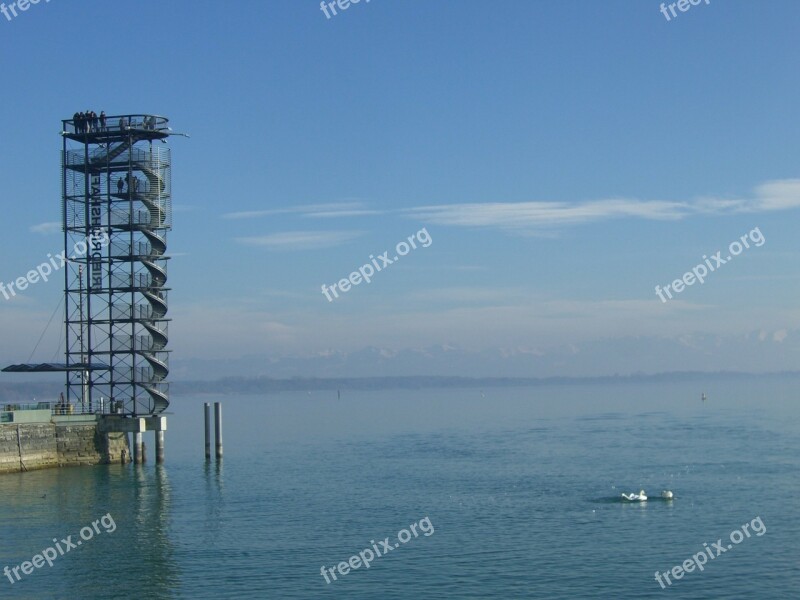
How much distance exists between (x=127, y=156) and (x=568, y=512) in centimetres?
3968

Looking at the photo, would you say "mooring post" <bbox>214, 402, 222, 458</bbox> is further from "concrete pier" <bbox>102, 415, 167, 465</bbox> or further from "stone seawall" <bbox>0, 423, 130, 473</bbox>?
"stone seawall" <bbox>0, 423, 130, 473</bbox>

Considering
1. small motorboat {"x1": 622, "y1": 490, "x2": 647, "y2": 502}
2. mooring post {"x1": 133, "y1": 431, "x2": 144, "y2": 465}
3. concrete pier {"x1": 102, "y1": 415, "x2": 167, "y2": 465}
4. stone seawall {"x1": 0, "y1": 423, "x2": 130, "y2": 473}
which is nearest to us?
small motorboat {"x1": 622, "y1": 490, "x2": 647, "y2": 502}

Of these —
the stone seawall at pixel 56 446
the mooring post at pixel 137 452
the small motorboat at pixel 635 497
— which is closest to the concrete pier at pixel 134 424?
the mooring post at pixel 137 452

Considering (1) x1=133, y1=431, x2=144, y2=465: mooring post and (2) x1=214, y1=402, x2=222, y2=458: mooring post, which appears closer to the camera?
(1) x1=133, y1=431, x2=144, y2=465: mooring post

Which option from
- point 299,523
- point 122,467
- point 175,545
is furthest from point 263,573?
point 122,467

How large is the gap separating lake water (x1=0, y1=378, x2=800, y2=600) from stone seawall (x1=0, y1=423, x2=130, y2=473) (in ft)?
3.85

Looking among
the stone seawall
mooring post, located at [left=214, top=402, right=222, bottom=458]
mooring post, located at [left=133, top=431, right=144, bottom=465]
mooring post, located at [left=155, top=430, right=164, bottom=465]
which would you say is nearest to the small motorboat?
mooring post, located at [left=214, top=402, right=222, bottom=458]

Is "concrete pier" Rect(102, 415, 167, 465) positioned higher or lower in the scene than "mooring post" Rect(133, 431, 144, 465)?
higher

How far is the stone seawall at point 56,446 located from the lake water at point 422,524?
1174 millimetres

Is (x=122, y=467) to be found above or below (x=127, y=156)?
below

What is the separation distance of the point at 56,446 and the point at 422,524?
3112 centimetres

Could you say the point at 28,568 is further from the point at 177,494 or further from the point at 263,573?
the point at 177,494

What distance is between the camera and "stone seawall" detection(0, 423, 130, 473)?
69750 millimetres

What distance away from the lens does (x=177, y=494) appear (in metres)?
65.0
